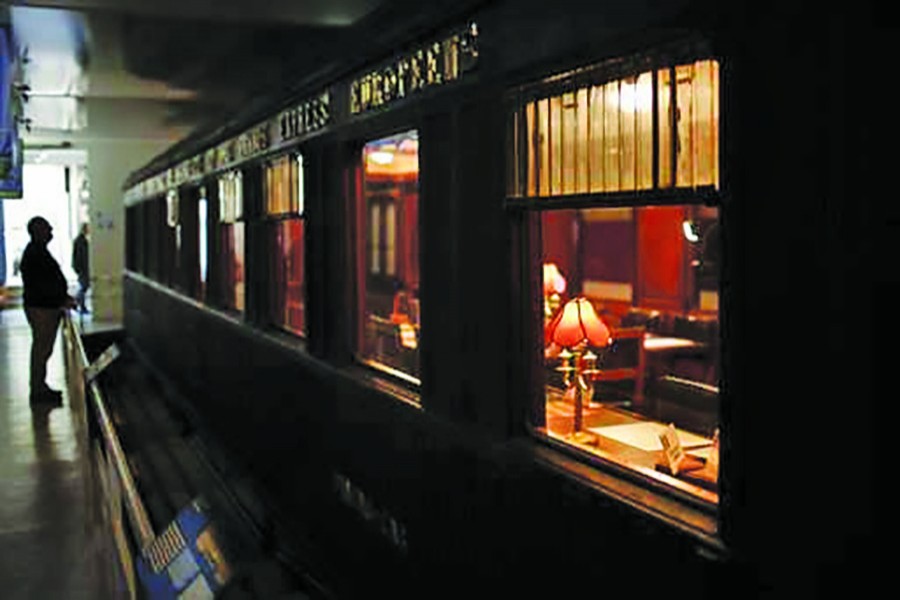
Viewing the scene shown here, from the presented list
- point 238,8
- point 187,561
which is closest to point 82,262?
point 238,8

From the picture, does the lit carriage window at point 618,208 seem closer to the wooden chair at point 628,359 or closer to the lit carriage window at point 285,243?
the wooden chair at point 628,359

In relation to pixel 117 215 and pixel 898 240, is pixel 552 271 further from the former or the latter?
pixel 117 215

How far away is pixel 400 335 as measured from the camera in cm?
649

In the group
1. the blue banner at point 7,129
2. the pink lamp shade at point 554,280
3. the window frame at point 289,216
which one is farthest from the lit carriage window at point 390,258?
the blue banner at point 7,129

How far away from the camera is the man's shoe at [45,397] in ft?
36.7

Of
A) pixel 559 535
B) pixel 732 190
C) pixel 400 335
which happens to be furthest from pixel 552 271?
pixel 732 190

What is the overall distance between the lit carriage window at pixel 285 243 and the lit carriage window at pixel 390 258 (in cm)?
47

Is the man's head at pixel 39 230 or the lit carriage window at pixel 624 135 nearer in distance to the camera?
the lit carriage window at pixel 624 135

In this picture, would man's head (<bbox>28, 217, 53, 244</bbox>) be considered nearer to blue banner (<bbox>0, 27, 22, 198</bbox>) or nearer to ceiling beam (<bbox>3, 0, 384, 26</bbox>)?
blue banner (<bbox>0, 27, 22, 198</bbox>)

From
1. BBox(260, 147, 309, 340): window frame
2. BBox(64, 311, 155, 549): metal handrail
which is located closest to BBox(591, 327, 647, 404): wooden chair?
BBox(260, 147, 309, 340): window frame

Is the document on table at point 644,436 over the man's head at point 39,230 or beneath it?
beneath

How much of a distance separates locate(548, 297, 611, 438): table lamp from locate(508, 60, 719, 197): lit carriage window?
3.65 ft

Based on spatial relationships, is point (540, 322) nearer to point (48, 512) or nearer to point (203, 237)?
point (48, 512)

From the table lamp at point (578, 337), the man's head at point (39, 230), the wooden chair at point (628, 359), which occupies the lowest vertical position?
the wooden chair at point (628, 359)
